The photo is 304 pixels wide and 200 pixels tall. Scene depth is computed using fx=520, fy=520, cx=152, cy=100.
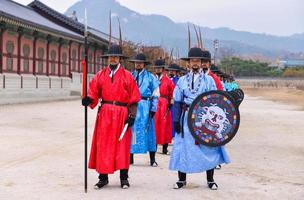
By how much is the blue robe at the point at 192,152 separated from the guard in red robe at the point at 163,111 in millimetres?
3172

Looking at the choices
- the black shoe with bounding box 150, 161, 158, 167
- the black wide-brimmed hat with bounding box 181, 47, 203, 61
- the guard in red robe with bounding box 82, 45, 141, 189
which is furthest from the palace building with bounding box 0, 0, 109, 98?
the black wide-brimmed hat with bounding box 181, 47, 203, 61

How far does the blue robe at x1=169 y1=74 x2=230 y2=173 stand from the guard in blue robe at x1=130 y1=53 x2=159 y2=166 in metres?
1.71

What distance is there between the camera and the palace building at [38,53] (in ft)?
83.0

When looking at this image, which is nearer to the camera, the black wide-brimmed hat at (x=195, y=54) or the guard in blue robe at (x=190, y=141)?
the guard in blue robe at (x=190, y=141)

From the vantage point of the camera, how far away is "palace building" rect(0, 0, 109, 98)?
25312 millimetres

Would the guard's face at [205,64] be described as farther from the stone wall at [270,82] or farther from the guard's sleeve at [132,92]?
the stone wall at [270,82]

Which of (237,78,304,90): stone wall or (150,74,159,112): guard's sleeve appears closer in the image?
(150,74,159,112): guard's sleeve

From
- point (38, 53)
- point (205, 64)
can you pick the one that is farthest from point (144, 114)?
point (38, 53)

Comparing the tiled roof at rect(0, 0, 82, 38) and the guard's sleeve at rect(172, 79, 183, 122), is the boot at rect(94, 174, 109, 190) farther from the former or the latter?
the tiled roof at rect(0, 0, 82, 38)

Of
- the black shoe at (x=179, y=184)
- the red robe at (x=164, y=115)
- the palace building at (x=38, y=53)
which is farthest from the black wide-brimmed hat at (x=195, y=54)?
the palace building at (x=38, y=53)

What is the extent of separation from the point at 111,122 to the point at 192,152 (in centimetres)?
107

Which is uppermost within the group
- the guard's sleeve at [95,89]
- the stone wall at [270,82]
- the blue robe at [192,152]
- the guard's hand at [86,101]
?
the guard's sleeve at [95,89]

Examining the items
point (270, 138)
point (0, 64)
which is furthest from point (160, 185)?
point (0, 64)

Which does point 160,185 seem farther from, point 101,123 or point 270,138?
point 270,138
